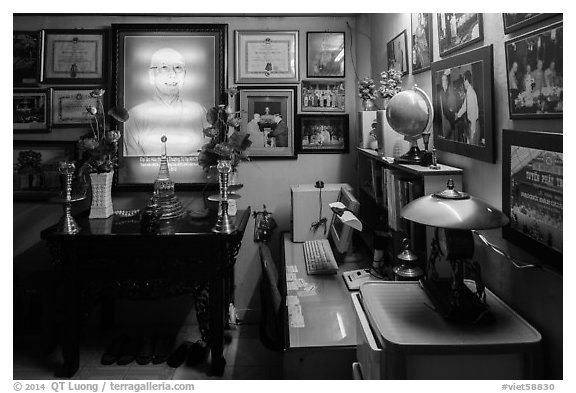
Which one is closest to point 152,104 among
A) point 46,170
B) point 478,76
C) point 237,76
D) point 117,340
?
point 237,76

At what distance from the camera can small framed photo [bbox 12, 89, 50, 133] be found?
9.86 ft

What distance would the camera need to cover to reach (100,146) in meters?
2.62

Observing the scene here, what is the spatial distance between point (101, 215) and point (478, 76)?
88.4 inches

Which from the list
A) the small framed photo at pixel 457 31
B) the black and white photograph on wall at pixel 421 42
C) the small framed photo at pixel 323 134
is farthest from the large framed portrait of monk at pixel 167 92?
the small framed photo at pixel 457 31

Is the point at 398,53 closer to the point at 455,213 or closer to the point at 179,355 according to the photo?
the point at 455,213

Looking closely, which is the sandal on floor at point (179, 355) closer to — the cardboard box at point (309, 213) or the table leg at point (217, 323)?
the table leg at point (217, 323)

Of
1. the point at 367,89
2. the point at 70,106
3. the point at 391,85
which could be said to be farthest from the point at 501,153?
the point at 70,106

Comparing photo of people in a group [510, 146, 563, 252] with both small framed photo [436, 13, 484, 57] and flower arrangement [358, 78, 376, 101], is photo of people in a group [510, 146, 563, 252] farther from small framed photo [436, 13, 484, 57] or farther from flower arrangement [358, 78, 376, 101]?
flower arrangement [358, 78, 376, 101]

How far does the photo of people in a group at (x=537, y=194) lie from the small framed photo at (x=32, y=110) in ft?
9.99

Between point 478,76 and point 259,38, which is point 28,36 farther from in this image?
point 478,76

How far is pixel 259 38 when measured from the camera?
10.2 ft

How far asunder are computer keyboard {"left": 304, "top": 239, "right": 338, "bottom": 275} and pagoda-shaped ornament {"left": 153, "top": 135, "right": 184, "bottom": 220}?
0.87m

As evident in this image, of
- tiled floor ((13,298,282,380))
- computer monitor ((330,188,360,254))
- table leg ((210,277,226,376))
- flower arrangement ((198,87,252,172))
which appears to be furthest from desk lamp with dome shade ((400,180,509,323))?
flower arrangement ((198,87,252,172))

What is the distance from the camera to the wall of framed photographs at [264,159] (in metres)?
3.02
